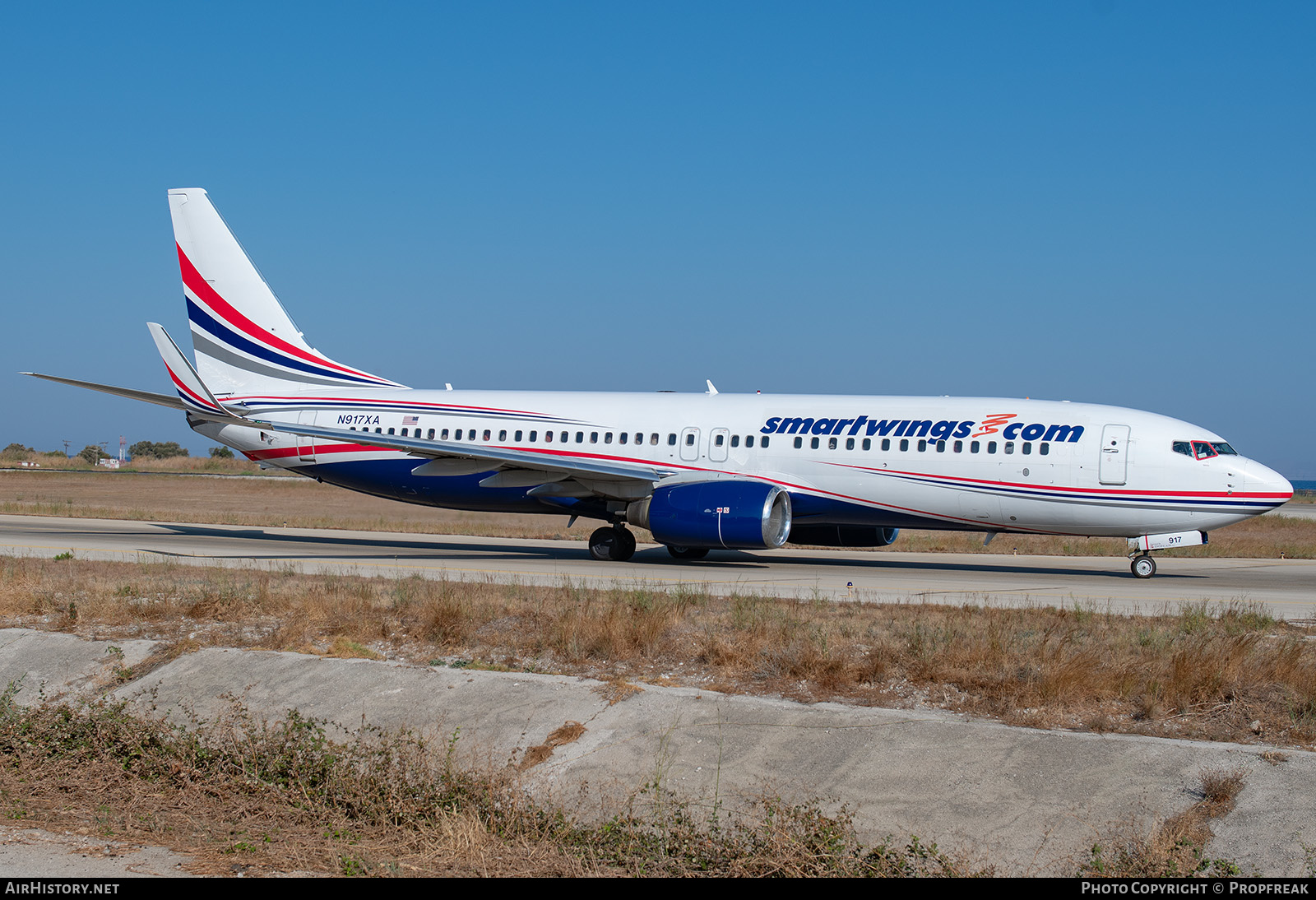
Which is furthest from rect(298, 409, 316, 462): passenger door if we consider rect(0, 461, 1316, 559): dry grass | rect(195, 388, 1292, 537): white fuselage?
rect(0, 461, 1316, 559): dry grass

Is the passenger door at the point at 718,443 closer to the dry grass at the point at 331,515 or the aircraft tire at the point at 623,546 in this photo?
the aircraft tire at the point at 623,546

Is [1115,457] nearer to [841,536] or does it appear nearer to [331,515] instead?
[841,536]

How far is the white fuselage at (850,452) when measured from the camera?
21203mm

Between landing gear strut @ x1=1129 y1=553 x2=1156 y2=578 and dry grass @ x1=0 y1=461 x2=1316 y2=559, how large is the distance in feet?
22.2

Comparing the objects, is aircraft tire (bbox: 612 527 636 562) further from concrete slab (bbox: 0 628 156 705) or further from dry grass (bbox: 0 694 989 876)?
dry grass (bbox: 0 694 989 876)

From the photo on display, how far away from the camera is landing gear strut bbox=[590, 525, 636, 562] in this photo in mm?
25375

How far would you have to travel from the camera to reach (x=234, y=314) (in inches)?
1157

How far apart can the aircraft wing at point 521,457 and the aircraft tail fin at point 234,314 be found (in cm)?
412

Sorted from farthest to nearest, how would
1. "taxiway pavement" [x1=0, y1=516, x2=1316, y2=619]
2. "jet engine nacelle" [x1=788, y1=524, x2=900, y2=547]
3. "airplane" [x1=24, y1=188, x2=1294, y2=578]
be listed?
"jet engine nacelle" [x1=788, y1=524, x2=900, y2=547] < "airplane" [x1=24, y1=188, x2=1294, y2=578] < "taxiway pavement" [x1=0, y1=516, x2=1316, y2=619]

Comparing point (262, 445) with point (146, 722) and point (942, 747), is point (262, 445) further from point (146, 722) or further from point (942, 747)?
point (942, 747)

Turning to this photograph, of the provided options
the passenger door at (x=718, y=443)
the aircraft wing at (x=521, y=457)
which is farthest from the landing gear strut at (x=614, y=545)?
the passenger door at (x=718, y=443)

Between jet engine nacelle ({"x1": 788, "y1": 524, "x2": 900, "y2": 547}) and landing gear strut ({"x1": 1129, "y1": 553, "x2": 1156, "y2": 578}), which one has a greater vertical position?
jet engine nacelle ({"x1": 788, "y1": 524, "x2": 900, "y2": 547})

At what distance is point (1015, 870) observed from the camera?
21.4ft

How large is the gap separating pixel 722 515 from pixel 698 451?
259cm
